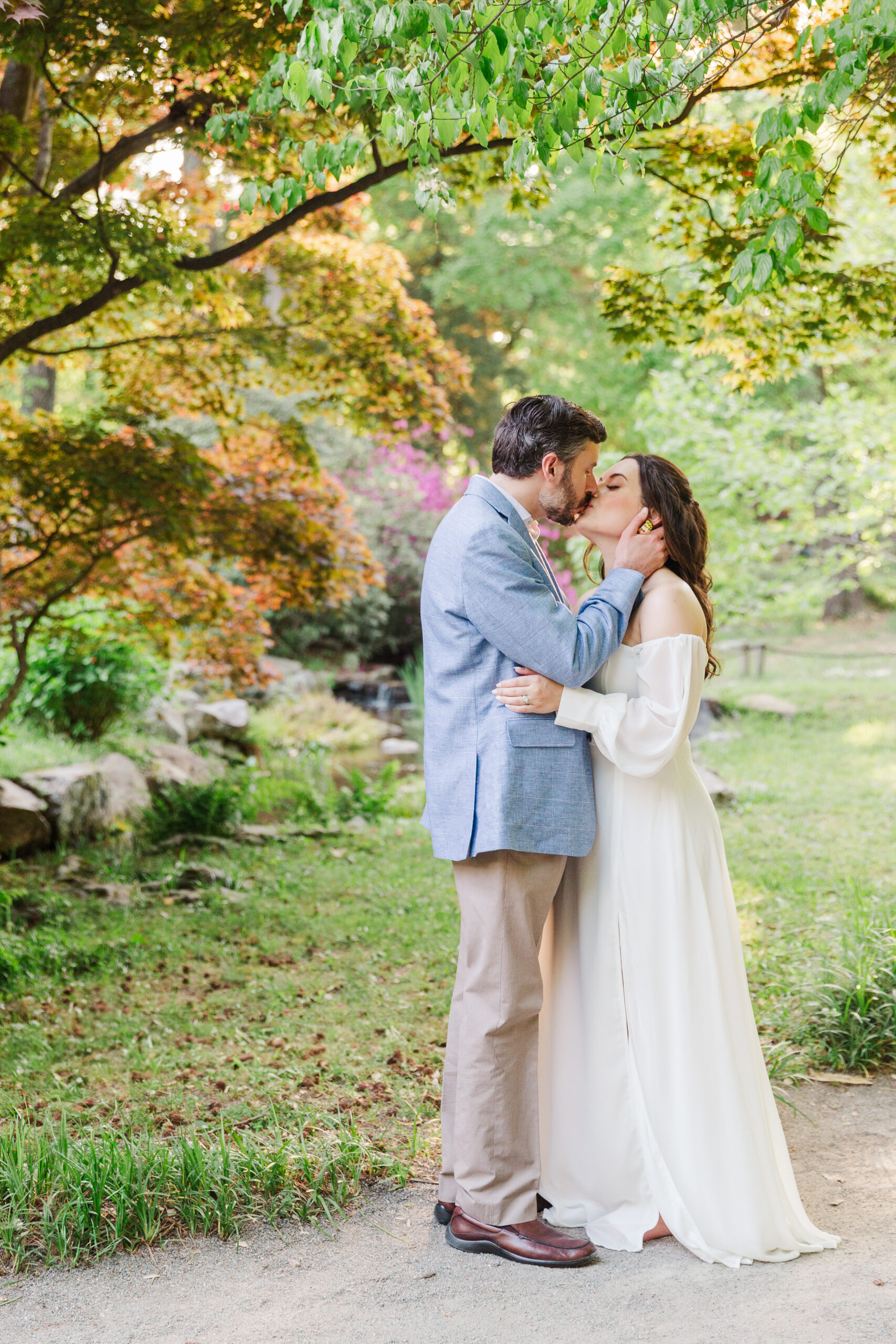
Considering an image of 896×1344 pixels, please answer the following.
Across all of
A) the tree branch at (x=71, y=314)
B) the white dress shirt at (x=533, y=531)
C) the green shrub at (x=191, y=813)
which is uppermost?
the tree branch at (x=71, y=314)

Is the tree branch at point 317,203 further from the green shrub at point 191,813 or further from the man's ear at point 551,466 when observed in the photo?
the green shrub at point 191,813

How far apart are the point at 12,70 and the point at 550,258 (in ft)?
43.2

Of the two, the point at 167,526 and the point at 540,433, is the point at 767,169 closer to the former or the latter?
the point at 540,433

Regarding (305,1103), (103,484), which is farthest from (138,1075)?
(103,484)

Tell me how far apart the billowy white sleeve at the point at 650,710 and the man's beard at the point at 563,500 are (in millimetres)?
411

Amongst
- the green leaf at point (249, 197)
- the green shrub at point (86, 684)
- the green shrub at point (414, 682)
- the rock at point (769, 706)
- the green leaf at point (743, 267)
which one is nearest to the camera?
the green leaf at point (743, 267)

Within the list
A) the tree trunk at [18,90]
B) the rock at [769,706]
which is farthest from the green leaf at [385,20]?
the rock at [769,706]

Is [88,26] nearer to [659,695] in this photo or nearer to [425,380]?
[425,380]

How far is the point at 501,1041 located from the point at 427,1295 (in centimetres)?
61

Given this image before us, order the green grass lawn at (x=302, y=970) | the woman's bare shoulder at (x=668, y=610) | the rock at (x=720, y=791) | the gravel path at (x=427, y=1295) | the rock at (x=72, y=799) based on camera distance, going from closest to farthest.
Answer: the gravel path at (x=427, y=1295)
the woman's bare shoulder at (x=668, y=610)
the green grass lawn at (x=302, y=970)
the rock at (x=72, y=799)
the rock at (x=720, y=791)

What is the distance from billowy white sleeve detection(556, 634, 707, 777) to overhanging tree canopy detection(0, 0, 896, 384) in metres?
1.05

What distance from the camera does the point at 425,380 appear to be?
6.41m

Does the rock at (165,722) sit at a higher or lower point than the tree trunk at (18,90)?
lower

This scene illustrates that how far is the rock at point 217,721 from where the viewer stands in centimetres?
1065
